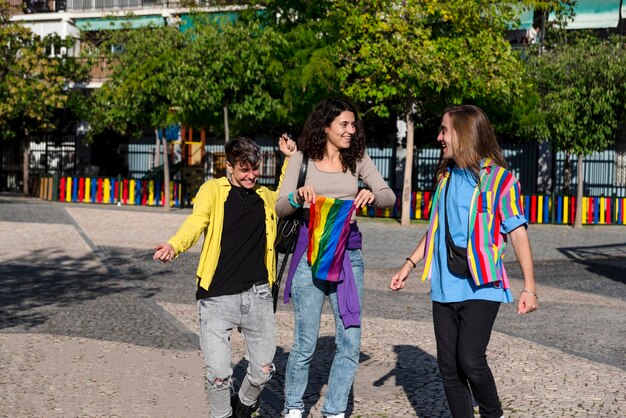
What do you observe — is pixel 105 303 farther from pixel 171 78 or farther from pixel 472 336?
pixel 171 78

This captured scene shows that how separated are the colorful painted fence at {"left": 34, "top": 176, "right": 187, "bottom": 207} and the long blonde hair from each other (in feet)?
85.5

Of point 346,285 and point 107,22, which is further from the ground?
point 107,22

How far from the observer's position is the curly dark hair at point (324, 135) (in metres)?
5.11

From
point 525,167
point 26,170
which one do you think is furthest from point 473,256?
point 26,170

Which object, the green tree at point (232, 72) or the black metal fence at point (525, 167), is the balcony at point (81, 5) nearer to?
the black metal fence at point (525, 167)

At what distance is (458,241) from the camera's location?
4.62 m

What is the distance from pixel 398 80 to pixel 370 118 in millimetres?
6961

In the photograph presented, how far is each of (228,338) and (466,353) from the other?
1.23 m

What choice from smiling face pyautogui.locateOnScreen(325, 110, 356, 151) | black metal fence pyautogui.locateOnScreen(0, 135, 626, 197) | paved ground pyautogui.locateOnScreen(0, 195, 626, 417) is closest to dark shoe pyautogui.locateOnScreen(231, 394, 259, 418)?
paved ground pyautogui.locateOnScreen(0, 195, 626, 417)

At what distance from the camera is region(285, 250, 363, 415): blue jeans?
5043 millimetres

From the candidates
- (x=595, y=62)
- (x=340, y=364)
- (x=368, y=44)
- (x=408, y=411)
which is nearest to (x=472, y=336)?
(x=340, y=364)

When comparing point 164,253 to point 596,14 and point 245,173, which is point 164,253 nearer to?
point 245,173

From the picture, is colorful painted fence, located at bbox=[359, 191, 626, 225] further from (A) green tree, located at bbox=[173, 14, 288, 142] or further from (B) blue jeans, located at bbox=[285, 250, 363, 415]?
(B) blue jeans, located at bbox=[285, 250, 363, 415]

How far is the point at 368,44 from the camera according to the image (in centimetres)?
2238
